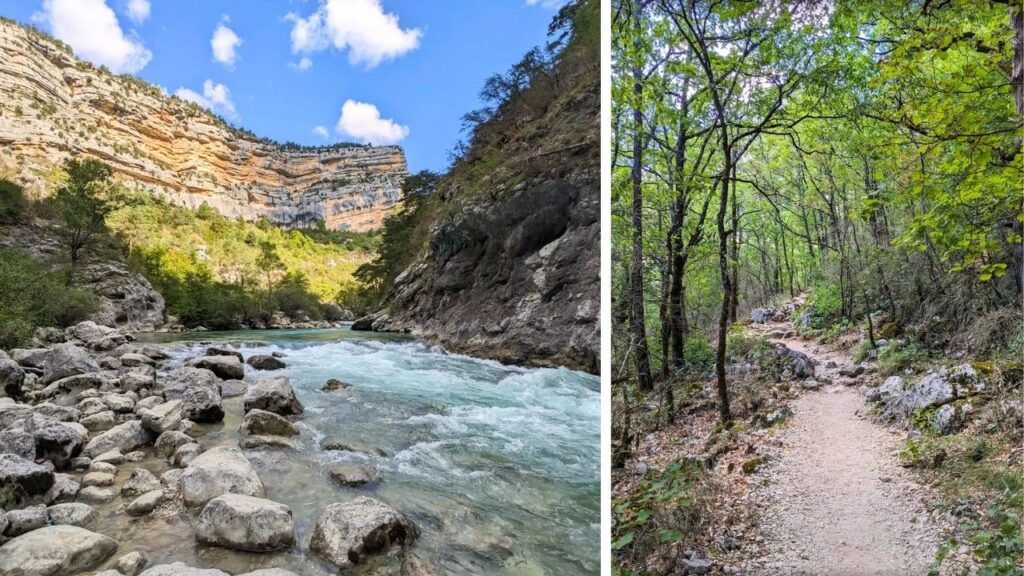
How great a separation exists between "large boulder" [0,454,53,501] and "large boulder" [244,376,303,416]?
1.04 metres

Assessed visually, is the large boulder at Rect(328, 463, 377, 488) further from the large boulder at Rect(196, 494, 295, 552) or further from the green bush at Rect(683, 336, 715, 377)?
the green bush at Rect(683, 336, 715, 377)

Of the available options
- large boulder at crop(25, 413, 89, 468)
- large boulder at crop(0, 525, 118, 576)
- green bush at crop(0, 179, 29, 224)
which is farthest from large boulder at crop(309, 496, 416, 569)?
green bush at crop(0, 179, 29, 224)

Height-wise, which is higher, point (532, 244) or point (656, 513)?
point (532, 244)

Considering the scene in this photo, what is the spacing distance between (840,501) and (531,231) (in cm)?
353

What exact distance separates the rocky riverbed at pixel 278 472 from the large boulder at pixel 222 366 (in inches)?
0.5

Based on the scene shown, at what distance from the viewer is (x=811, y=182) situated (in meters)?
1.45

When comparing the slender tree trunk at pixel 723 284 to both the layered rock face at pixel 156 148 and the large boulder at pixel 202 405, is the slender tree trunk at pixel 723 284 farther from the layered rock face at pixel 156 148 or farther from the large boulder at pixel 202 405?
the large boulder at pixel 202 405

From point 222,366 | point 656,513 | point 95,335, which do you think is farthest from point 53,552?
point 95,335

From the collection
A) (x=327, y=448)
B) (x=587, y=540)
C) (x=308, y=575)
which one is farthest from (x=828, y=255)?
(x=327, y=448)

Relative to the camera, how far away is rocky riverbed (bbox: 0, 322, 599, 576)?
124 centimetres

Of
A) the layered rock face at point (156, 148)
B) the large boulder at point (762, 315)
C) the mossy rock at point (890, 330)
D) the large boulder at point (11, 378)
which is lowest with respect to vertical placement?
the large boulder at point (11, 378)

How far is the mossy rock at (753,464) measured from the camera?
1.30 m

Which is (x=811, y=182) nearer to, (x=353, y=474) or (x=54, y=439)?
(x=353, y=474)

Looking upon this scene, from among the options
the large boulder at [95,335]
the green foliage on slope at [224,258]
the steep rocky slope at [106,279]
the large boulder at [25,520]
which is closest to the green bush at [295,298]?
the green foliage on slope at [224,258]
